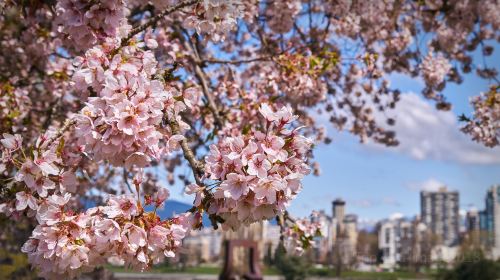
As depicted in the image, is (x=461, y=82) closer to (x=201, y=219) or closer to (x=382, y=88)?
(x=382, y=88)

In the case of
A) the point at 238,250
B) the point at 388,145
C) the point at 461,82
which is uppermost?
the point at 461,82

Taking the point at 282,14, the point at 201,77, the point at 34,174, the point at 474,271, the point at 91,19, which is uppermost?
the point at 282,14

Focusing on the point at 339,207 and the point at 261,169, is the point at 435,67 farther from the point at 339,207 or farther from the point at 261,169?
the point at 339,207

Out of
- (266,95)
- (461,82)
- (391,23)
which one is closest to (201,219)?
(266,95)

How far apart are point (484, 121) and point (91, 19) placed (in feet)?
13.4

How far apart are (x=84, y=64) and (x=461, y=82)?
675cm

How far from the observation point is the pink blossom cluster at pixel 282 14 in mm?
5512

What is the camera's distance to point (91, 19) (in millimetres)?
2715

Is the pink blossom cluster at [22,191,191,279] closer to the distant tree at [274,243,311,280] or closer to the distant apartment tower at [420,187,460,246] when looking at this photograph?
the distant tree at [274,243,311,280]

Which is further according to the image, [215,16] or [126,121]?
[215,16]

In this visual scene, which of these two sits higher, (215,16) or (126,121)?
(215,16)

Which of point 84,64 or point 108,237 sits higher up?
point 84,64

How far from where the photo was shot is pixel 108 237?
208cm

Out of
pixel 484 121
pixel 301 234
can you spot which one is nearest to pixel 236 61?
pixel 301 234
